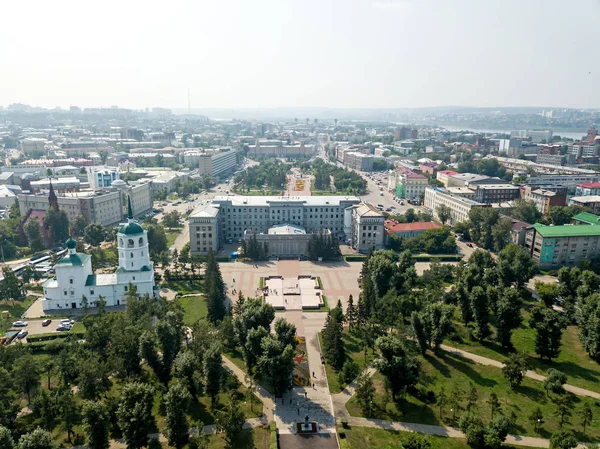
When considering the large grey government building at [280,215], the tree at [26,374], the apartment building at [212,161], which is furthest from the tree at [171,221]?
the apartment building at [212,161]

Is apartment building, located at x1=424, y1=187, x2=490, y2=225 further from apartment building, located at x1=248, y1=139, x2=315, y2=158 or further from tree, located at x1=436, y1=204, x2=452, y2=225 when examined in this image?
apartment building, located at x1=248, y1=139, x2=315, y2=158

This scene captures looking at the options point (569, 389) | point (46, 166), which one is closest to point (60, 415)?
point (569, 389)

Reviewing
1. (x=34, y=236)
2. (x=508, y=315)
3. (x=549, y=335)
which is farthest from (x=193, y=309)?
(x=549, y=335)

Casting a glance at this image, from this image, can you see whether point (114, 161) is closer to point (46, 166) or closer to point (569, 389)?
point (46, 166)

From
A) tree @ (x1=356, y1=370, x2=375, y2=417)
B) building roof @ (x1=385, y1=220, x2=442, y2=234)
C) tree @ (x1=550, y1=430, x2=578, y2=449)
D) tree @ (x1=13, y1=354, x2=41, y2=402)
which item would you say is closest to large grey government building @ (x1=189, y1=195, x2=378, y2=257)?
building roof @ (x1=385, y1=220, x2=442, y2=234)

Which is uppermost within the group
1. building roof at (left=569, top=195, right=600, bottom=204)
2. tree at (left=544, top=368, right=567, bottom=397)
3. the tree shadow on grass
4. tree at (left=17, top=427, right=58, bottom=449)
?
building roof at (left=569, top=195, right=600, bottom=204)
